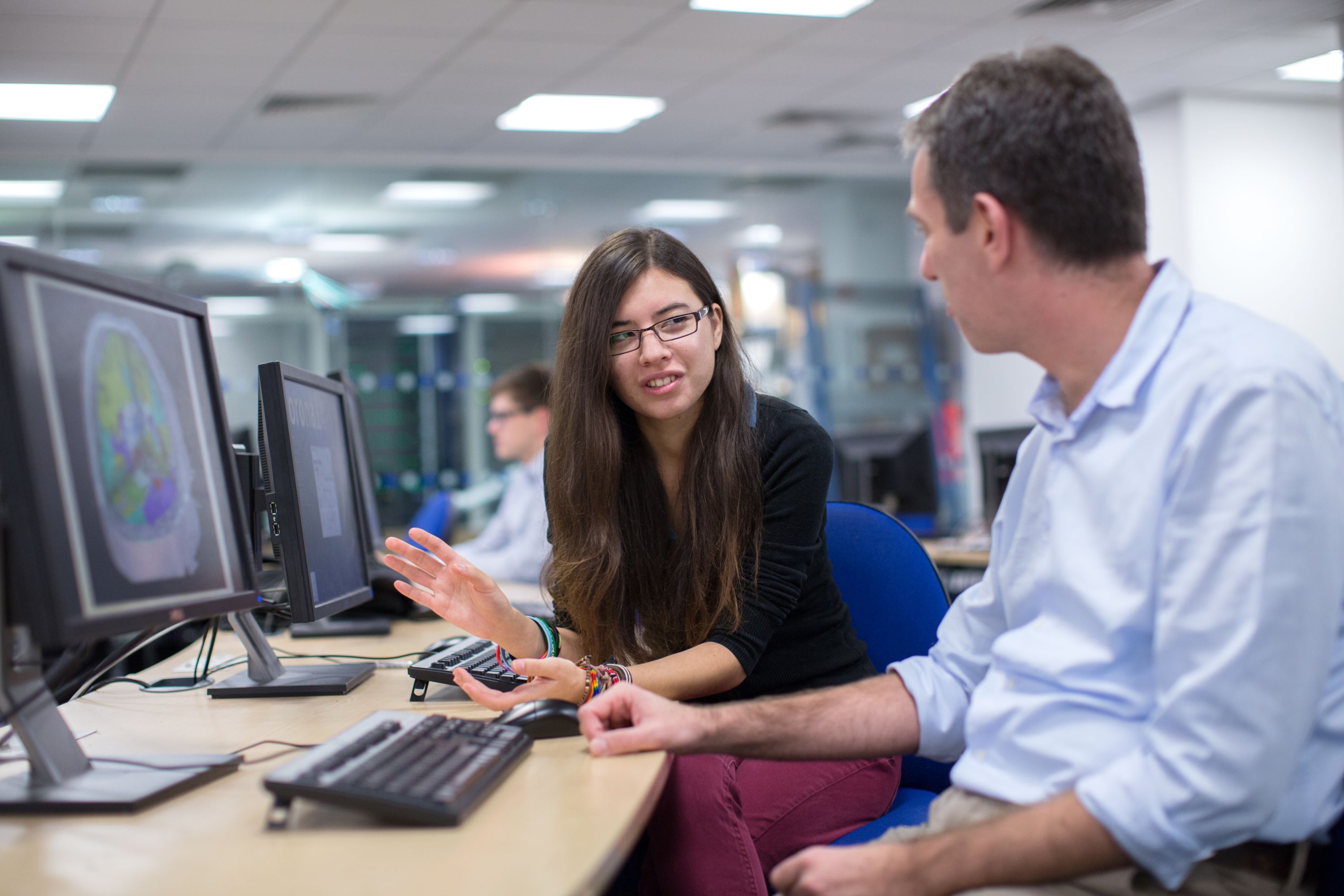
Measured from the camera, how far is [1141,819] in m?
0.90

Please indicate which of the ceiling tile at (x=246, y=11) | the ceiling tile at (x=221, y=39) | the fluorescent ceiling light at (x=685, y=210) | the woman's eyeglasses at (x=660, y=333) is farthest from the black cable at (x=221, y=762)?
the fluorescent ceiling light at (x=685, y=210)

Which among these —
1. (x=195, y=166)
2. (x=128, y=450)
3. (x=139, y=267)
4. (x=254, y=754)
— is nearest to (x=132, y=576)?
(x=128, y=450)

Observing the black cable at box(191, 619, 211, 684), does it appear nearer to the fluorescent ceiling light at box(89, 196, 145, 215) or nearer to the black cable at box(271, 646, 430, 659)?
the black cable at box(271, 646, 430, 659)

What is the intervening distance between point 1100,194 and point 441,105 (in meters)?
5.23

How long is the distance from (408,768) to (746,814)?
634 mm

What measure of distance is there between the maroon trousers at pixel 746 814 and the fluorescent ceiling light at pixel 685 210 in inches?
244

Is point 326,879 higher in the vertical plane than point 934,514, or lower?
higher

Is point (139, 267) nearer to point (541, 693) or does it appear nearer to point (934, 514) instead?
point (934, 514)

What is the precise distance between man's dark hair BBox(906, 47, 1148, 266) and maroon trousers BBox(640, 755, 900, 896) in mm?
695

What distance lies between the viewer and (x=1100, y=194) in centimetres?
103

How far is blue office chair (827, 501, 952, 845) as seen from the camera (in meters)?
1.69

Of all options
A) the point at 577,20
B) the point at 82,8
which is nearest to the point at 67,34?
the point at 82,8

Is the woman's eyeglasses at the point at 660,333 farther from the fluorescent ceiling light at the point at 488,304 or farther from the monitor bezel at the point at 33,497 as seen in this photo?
the fluorescent ceiling light at the point at 488,304

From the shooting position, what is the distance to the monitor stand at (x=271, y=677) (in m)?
1.59
